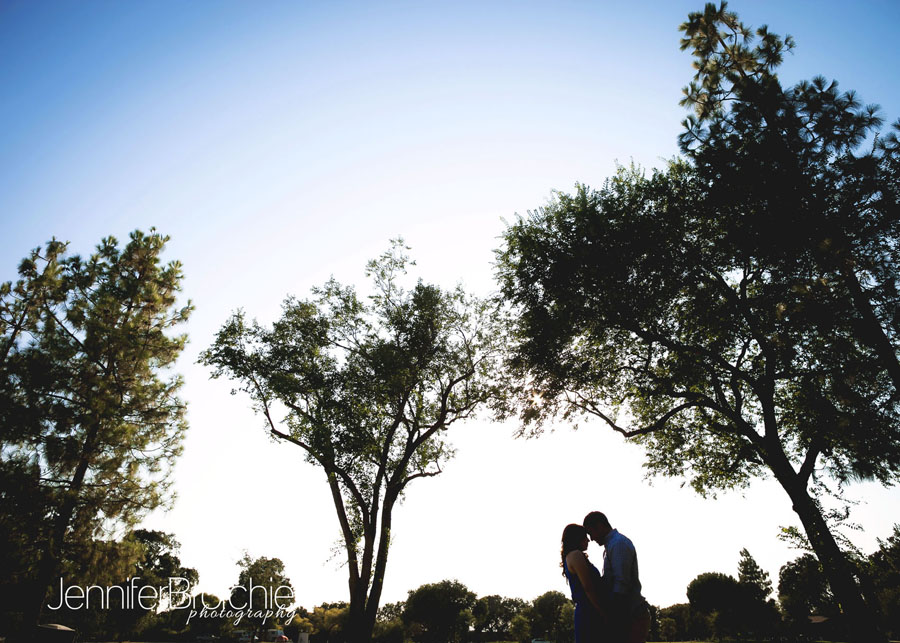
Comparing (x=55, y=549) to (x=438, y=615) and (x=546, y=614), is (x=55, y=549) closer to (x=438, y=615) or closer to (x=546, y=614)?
Result: (x=438, y=615)

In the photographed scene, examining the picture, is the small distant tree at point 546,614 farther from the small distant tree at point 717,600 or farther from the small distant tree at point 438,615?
the small distant tree at point 717,600

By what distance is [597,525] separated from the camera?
4234 mm

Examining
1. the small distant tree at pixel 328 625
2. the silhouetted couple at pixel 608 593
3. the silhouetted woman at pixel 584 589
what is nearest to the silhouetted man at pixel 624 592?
the silhouetted couple at pixel 608 593

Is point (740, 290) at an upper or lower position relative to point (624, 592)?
upper

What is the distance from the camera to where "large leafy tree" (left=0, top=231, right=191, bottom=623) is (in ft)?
37.2

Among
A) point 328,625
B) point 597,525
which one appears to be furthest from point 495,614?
point 597,525

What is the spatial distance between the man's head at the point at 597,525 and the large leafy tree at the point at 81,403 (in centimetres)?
1435

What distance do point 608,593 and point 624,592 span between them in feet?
0.46

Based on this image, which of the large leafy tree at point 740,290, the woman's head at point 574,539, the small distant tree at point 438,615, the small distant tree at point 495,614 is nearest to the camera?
the woman's head at point 574,539

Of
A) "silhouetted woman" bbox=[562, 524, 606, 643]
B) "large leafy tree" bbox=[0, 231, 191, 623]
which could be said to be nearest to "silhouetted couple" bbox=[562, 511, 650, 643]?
"silhouetted woman" bbox=[562, 524, 606, 643]

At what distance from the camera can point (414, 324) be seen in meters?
17.9

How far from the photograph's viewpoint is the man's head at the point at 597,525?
4163mm

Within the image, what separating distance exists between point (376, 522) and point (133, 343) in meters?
11.0

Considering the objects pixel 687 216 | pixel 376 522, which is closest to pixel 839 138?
pixel 687 216
